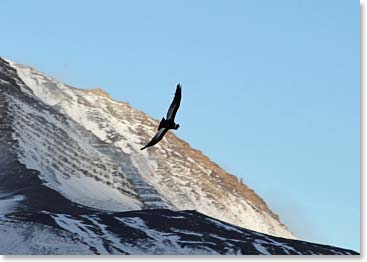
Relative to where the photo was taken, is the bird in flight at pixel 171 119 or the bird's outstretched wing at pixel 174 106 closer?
the bird in flight at pixel 171 119

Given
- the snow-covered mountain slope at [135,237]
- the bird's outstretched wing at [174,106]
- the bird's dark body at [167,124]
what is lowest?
the bird's dark body at [167,124]

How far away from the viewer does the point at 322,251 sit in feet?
555

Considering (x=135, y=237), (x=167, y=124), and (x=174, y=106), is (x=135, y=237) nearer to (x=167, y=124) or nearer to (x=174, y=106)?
(x=174, y=106)

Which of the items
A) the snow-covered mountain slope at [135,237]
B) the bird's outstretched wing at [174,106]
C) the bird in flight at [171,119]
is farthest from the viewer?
the snow-covered mountain slope at [135,237]

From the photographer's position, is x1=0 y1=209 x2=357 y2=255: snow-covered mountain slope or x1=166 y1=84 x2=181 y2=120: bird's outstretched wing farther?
x1=0 y1=209 x2=357 y2=255: snow-covered mountain slope

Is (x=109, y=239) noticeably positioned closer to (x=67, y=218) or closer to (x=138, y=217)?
(x=67, y=218)

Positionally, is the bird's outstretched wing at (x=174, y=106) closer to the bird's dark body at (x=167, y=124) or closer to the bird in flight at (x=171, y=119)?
the bird in flight at (x=171, y=119)

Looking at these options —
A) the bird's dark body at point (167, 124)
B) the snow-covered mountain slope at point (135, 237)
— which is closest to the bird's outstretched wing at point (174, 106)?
the bird's dark body at point (167, 124)

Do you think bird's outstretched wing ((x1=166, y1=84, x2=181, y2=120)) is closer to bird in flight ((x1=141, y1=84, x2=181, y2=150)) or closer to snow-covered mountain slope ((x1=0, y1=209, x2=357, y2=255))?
bird in flight ((x1=141, y1=84, x2=181, y2=150))

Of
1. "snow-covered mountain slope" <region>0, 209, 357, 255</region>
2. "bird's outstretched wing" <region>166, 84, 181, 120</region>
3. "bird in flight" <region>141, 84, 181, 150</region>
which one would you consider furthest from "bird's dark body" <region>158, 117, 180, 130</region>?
"snow-covered mountain slope" <region>0, 209, 357, 255</region>

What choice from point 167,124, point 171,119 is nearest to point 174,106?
point 171,119

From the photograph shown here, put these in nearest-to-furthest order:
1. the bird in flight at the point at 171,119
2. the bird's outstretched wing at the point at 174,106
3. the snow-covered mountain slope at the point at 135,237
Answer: the bird in flight at the point at 171,119
the bird's outstretched wing at the point at 174,106
the snow-covered mountain slope at the point at 135,237

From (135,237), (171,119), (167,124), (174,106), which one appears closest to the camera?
(167,124)

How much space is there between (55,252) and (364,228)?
10047cm
